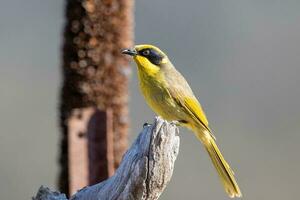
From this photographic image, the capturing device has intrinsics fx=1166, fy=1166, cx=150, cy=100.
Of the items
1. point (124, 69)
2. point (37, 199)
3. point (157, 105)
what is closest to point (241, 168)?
point (124, 69)

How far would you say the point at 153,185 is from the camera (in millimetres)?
4699

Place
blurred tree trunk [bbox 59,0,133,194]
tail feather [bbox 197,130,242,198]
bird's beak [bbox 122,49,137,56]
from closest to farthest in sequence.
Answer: tail feather [bbox 197,130,242,198]
bird's beak [bbox 122,49,137,56]
blurred tree trunk [bbox 59,0,133,194]

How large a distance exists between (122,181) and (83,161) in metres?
2.63

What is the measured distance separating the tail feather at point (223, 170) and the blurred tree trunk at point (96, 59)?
46.1 inches

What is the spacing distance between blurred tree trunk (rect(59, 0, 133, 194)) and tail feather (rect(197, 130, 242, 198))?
117 centimetres

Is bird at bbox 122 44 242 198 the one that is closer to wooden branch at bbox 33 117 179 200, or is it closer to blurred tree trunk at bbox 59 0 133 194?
blurred tree trunk at bbox 59 0 133 194

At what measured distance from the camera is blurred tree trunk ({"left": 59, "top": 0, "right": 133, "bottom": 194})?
7645 millimetres

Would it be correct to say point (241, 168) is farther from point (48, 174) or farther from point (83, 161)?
point (83, 161)

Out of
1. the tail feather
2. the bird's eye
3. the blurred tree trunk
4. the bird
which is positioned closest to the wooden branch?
the tail feather

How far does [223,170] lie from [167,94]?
56cm

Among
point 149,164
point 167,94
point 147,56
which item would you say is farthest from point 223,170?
point 149,164

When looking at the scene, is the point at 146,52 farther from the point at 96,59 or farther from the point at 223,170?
the point at 96,59

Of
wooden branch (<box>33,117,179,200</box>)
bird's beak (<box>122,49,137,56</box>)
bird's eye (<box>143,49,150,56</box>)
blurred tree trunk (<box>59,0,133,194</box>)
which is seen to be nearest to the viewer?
wooden branch (<box>33,117,179,200</box>)

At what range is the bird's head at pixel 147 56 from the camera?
21.2ft
